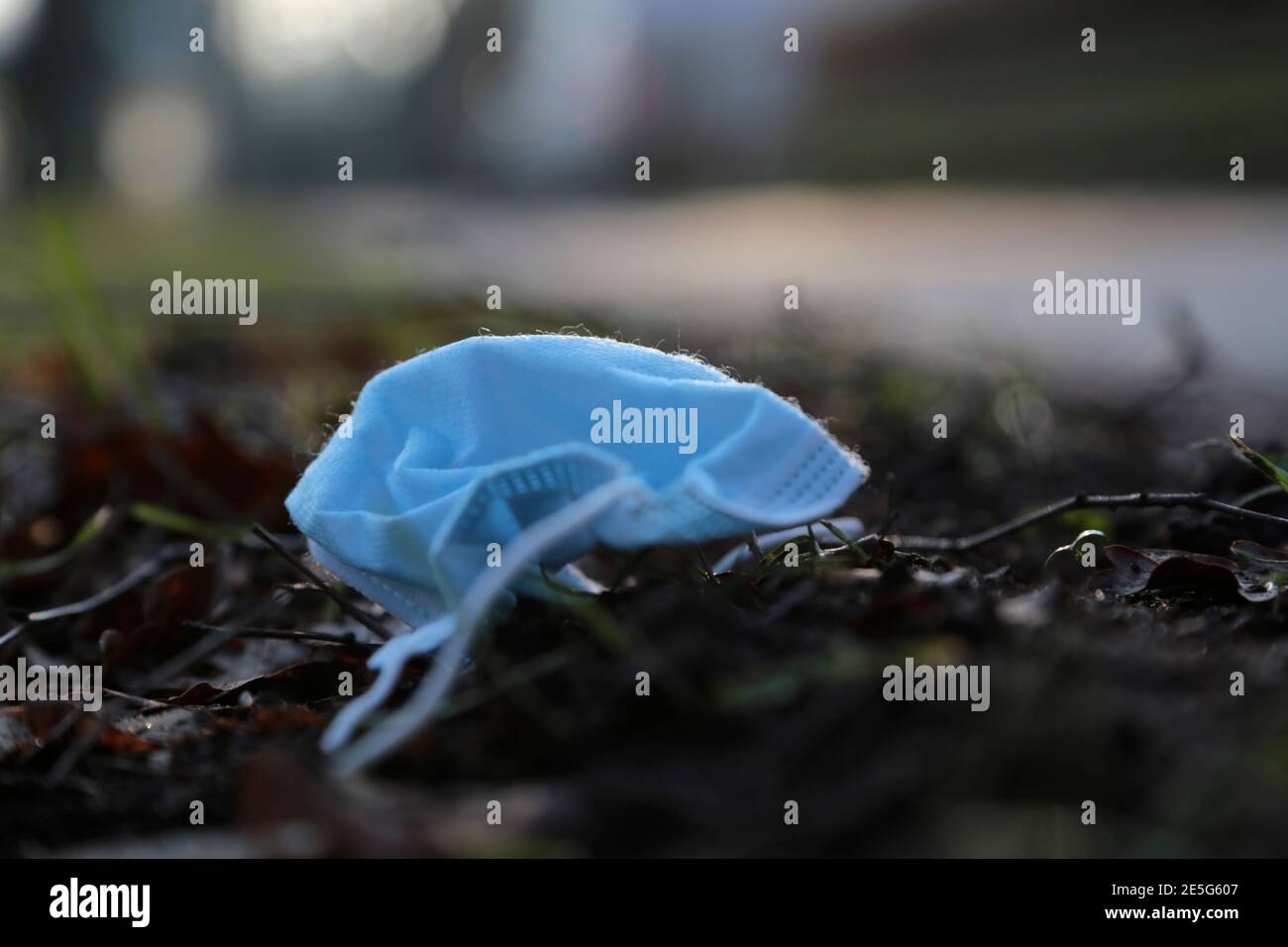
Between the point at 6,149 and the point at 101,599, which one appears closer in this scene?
the point at 101,599

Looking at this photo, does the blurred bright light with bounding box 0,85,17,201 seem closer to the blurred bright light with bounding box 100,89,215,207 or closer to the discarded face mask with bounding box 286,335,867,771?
the blurred bright light with bounding box 100,89,215,207

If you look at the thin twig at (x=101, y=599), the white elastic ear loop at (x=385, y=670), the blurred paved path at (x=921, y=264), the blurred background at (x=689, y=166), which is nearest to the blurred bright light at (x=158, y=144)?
the blurred background at (x=689, y=166)

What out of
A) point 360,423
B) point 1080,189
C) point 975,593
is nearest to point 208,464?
point 360,423

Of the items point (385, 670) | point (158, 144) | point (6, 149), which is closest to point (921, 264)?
point (385, 670)

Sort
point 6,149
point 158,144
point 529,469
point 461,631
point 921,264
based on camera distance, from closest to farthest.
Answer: point 461,631 → point 529,469 → point 921,264 → point 6,149 → point 158,144

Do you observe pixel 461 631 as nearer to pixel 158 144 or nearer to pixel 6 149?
pixel 6 149

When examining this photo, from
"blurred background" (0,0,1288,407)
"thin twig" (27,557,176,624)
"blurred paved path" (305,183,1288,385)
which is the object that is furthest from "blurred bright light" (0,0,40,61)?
"thin twig" (27,557,176,624)

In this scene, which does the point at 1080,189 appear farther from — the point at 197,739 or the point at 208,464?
the point at 197,739
